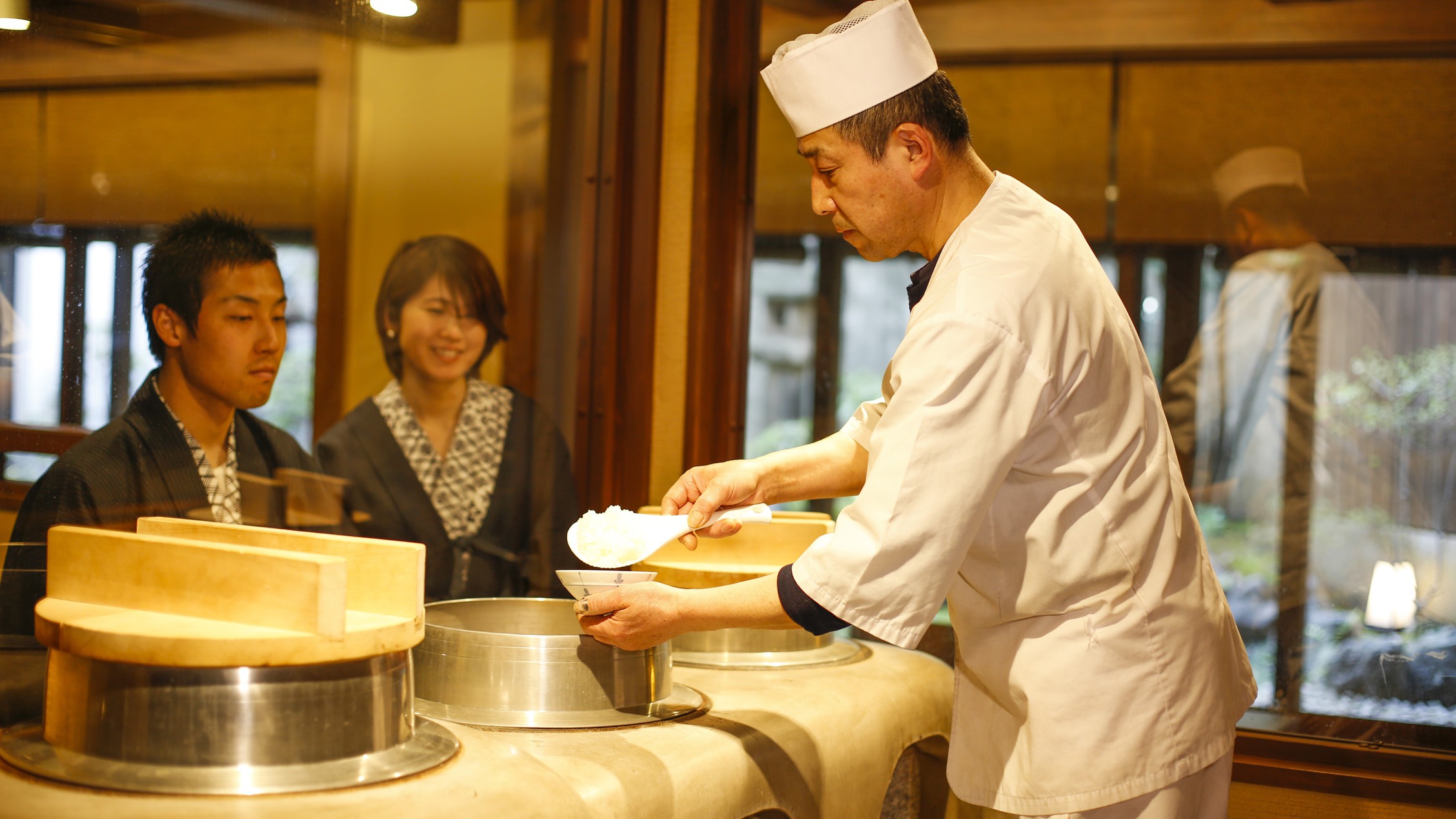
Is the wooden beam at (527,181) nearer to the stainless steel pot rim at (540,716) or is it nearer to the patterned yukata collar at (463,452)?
the patterned yukata collar at (463,452)

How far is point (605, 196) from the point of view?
8.51 feet

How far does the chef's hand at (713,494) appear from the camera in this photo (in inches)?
65.6

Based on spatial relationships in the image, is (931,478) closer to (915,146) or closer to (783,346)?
(915,146)

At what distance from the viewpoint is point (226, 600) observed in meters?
1.17

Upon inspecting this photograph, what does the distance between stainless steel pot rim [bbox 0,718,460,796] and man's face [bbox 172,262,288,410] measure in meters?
0.65

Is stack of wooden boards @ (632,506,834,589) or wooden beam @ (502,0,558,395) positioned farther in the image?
wooden beam @ (502,0,558,395)

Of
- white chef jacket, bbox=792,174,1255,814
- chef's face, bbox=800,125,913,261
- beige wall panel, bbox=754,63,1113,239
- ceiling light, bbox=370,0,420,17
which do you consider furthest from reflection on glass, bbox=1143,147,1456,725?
ceiling light, bbox=370,0,420,17

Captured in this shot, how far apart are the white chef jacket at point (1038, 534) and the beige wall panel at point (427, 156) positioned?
3.87ft

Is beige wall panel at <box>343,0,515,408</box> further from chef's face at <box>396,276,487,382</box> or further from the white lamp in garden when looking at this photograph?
the white lamp in garden

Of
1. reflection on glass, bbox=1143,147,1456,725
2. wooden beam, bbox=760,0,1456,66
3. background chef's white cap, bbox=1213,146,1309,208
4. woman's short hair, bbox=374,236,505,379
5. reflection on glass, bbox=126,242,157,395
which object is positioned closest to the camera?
reflection on glass, bbox=126,242,157,395

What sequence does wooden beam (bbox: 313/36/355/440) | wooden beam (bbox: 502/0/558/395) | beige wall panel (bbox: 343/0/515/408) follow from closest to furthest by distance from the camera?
wooden beam (bbox: 313/36/355/440)
beige wall panel (bbox: 343/0/515/408)
wooden beam (bbox: 502/0/558/395)

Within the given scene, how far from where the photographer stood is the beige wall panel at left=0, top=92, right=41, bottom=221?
4.80ft

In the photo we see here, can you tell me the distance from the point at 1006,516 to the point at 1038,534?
0.04m

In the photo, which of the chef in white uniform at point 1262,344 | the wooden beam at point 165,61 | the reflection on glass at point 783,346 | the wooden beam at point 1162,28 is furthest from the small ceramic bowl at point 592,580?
the chef in white uniform at point 1262,344
